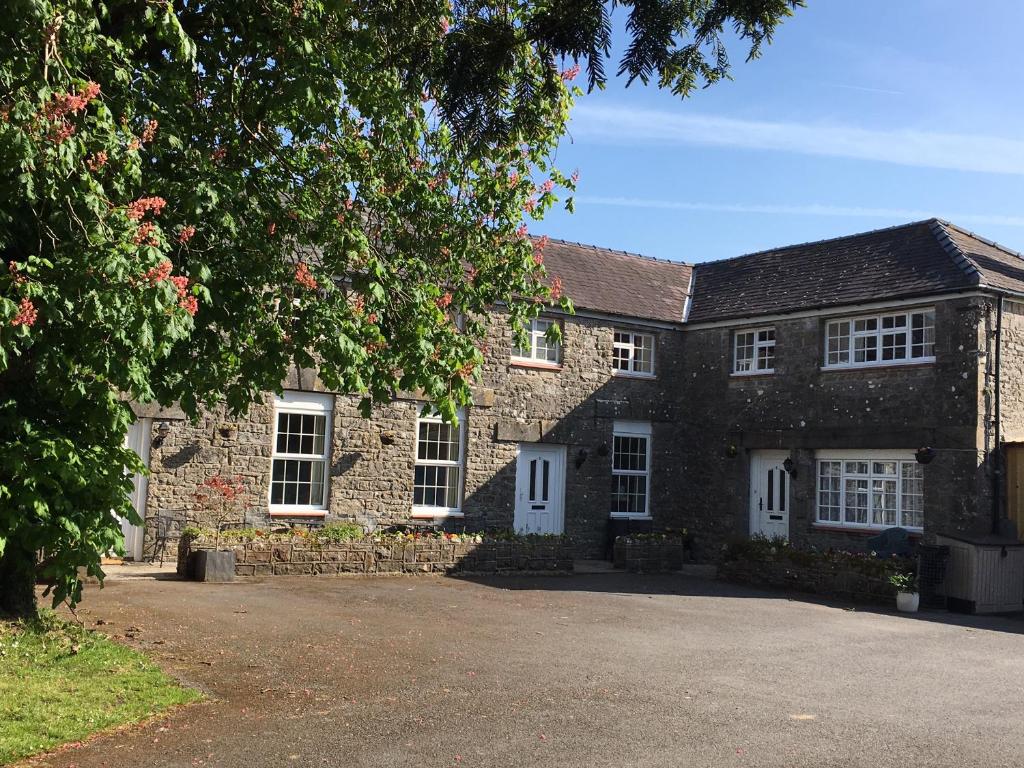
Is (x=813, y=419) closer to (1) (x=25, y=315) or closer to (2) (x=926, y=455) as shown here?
(2) (x=926, y=455)

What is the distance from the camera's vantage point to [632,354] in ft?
74.1

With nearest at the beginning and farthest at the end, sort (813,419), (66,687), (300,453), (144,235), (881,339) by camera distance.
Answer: (144,235) < (66,687) < (300,453) < (881,339) < (813,419)

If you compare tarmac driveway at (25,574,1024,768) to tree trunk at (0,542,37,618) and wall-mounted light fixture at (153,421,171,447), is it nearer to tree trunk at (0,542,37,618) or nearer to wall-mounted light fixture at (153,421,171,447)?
tree trunk at (0,542,37,618)

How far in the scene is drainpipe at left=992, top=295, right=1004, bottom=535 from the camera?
17305mm

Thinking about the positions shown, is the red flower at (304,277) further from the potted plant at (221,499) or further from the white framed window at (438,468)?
the white framed window at (438,468)

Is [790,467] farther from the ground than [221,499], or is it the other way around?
[790,467]

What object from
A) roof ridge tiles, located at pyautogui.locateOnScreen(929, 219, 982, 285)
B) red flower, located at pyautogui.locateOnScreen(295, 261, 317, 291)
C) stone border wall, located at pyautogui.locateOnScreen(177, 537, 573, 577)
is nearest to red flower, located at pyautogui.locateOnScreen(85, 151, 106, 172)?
red flower, located at pyautogui.locateOnScreen(295, 261, 317, 291)

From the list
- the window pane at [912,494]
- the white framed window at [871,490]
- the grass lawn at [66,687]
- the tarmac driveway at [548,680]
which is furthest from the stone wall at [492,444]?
the grass lawn at [66,687]

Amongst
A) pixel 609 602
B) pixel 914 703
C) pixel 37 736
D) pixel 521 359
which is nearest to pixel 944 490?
pixel 609 602

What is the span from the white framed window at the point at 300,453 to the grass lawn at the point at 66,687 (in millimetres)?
8424

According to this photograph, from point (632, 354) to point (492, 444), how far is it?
13.9 ft

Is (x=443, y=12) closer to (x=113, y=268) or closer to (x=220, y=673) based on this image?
(x=113, y=268)

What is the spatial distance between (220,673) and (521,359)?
511 inches

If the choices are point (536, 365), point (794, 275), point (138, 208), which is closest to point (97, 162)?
point (138, 208)
